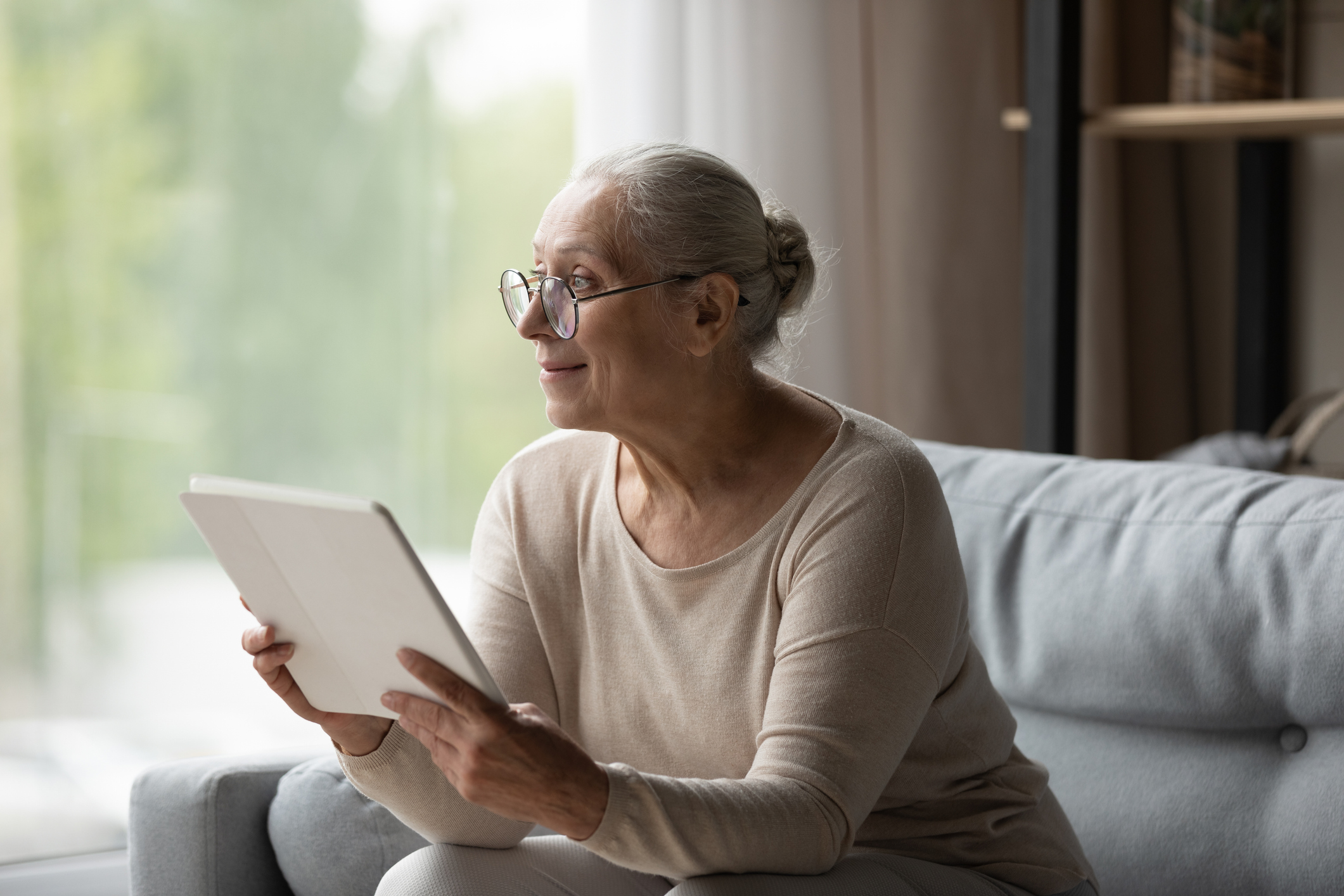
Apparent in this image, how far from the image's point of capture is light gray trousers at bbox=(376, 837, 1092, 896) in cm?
108

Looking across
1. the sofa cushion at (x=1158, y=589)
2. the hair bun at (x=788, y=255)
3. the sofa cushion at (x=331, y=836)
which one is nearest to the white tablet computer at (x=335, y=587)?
the sofa cushion at (x=331, y=836)

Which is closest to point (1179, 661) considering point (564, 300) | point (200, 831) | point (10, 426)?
point (564, 300)

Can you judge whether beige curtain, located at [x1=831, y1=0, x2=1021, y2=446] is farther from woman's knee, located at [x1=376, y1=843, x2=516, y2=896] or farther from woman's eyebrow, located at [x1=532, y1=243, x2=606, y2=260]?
woman's knee, located at [x1=376, y1=843, x2=516, y2=896]

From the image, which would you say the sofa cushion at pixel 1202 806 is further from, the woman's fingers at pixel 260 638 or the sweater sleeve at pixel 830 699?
the woman's fingers at pixel 260 638

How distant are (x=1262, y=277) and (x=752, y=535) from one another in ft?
5.59

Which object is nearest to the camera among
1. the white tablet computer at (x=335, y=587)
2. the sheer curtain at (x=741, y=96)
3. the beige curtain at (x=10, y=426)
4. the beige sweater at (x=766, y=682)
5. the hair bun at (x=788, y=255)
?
the white tablet computer at (x=335, y=587)

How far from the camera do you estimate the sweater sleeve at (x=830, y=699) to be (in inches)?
38.6

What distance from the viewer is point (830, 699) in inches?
41.2

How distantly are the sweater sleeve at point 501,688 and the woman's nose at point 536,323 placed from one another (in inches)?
8.8

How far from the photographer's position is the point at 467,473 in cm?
240

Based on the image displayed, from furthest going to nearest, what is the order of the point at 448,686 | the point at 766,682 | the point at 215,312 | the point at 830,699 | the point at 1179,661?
the point at 215,312
the point at 1179,661
the point at 766,682
the point at 830,699
the point at 448,686

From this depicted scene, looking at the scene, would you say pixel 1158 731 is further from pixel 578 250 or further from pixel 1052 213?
pixel 1052 213

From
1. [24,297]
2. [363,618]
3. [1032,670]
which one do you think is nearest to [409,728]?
[363,618]

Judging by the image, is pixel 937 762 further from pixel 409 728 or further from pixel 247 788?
pixel 247 788
